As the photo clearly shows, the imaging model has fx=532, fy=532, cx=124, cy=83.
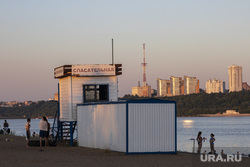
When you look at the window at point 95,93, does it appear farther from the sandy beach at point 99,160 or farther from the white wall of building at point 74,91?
the sandy beach at point 99,160

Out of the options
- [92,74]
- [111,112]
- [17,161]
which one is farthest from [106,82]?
[17,161]

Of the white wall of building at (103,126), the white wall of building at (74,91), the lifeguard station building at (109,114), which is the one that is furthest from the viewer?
the white wall of building at (74,91)

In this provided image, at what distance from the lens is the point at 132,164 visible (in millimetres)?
21906

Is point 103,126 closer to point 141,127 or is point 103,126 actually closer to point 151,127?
point 141,127

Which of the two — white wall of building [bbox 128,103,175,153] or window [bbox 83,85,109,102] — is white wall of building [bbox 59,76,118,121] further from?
white wall of building [bbox 128,103,175,153]

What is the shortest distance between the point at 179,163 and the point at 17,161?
6.99 metres

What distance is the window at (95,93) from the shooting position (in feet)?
112

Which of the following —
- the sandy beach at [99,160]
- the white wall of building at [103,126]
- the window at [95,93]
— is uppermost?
the window at [95,93]

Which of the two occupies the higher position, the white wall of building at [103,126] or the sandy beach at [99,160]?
the white wall of building at [103,126]

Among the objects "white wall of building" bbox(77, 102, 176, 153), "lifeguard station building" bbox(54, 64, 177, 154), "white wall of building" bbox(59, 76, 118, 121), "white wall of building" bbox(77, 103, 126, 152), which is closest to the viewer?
"white wall of building" bbox(77, 102, 176, 153)

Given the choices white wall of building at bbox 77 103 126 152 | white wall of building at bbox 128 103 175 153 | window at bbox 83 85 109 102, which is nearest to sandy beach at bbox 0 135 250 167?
white wall of building at bbox 128 103 175 153

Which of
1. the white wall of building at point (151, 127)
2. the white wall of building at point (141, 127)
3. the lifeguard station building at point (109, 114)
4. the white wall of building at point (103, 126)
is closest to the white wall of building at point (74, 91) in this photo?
the lifeguard station building at point (109, 114)

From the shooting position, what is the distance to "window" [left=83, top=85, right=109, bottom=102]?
34250mm

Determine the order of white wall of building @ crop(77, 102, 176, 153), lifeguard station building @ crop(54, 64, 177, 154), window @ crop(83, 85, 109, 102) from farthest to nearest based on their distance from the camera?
window @ crop(83, 85, 109, 102) → lifeguard station building @ crop(54, 64, 177, 154) → white wall of building @ crop(77, 102, 176, 153)
